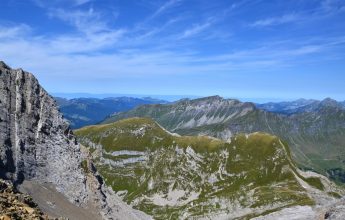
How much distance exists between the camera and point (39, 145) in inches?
4587

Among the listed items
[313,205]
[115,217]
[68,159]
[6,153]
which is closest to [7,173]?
[6,153]

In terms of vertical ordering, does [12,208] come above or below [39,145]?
above

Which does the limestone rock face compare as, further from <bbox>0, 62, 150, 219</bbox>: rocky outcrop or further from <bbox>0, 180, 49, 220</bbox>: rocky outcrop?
<bbox>0, 180, 49, 220</bbox>: rocky outcrop

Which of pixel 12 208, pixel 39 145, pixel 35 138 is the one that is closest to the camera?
pixel 12 208

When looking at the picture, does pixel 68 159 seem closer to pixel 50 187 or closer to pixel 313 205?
pixel 50 187

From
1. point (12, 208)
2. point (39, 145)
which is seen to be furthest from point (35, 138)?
point (12, 208)

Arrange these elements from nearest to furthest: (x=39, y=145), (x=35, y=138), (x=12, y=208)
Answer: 1. (x=12, y=208)
2. (x=35, y=138)
3. (x=39, y=145)

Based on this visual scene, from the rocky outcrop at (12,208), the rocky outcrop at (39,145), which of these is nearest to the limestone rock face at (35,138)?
the rocky outcrop at (39,145)

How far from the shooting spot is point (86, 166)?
421 feet

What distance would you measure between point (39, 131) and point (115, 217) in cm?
3177

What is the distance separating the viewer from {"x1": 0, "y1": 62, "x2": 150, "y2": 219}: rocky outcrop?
109188mm

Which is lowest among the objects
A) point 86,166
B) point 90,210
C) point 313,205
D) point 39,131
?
point 313,205

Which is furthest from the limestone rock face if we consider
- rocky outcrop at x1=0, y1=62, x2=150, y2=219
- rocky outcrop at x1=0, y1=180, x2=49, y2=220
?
rocky outcrop at x1=0, y1=180, x2=49, y2=220

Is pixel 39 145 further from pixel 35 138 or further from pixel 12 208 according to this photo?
pixel 12 208
